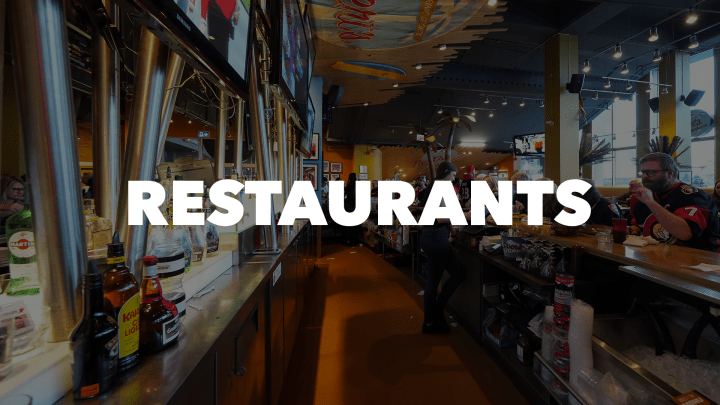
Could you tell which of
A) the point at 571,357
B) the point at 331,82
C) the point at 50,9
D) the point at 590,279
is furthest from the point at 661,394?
the point at 331,82

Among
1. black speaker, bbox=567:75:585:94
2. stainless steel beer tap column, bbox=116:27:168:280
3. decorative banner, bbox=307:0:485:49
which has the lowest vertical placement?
stainless steel beer tap column, bbox=116:27:168:280

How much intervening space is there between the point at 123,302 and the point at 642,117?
15.1m

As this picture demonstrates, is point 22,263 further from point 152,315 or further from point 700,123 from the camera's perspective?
point 700,123

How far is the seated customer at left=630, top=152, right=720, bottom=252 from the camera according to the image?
78.3 inches

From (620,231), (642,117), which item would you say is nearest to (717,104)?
(642,117)

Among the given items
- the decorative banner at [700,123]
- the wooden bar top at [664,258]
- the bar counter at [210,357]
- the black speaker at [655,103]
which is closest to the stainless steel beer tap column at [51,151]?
the bar counter at [210,357]

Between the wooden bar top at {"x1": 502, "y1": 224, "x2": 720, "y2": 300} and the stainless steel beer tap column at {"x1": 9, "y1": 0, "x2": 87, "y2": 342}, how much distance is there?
76.2 inches

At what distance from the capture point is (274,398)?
6.04 feet

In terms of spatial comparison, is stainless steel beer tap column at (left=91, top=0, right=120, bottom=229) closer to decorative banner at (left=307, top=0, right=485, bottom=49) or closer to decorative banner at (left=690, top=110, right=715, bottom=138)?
decorative banner at (left=307, top=0, right=485, bottom=49)

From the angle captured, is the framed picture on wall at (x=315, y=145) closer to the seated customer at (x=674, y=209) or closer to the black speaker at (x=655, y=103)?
the seated customer at (x=674, y=209)

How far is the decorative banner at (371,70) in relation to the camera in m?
5.50

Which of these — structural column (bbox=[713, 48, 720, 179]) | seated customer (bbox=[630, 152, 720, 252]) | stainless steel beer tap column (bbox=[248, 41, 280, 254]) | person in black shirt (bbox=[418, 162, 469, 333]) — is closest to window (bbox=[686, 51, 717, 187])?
structural column (bbox=[713, 48, 720, 179])

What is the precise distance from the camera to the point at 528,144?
34.6 ft

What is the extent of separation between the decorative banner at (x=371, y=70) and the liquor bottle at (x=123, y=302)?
17.5ft
